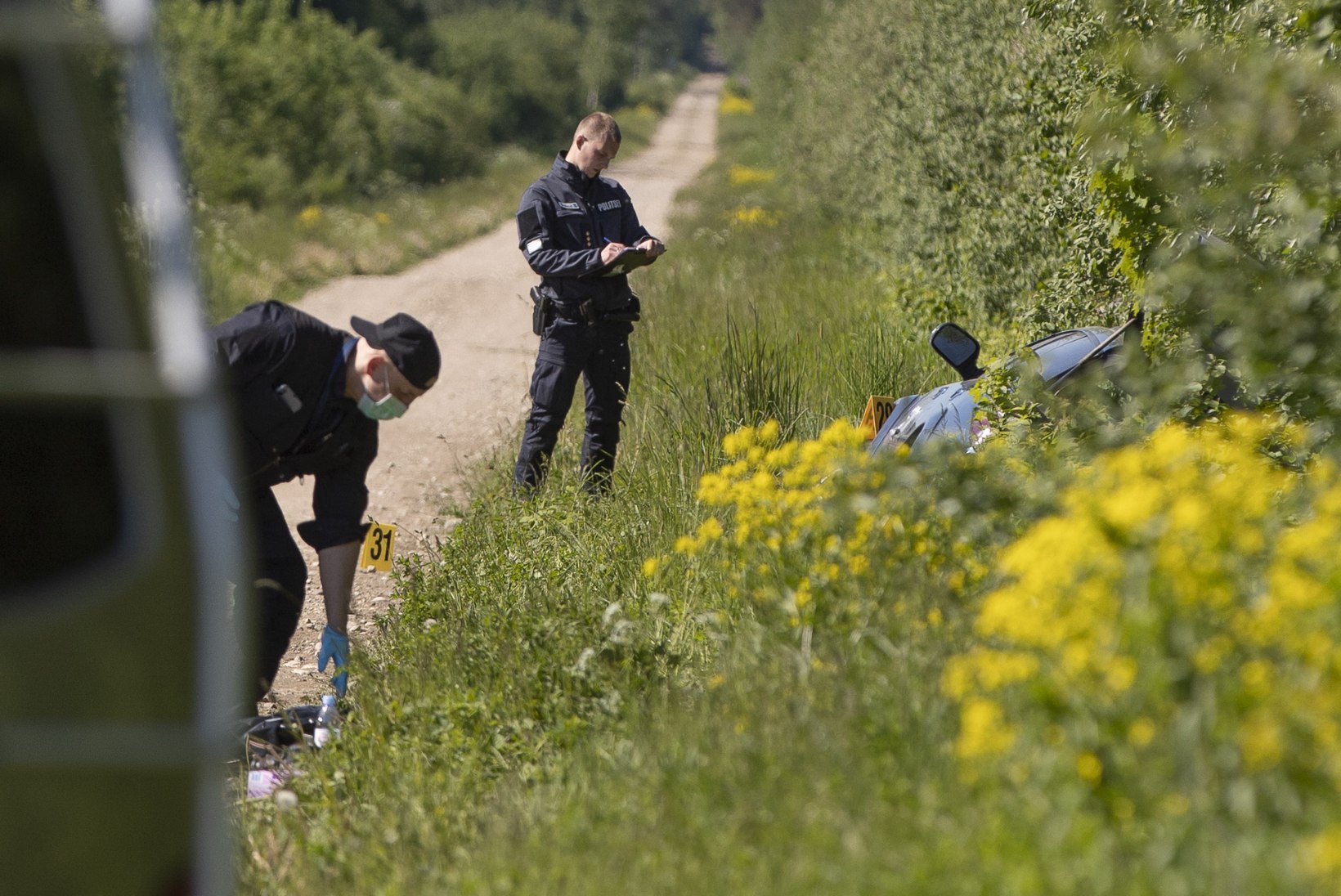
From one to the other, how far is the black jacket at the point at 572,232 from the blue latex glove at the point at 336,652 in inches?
Answer: 86.4

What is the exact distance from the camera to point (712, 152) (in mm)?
45344

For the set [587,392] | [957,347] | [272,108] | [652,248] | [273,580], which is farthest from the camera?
[272,108]

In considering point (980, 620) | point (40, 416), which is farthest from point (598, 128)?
point (40, 416)

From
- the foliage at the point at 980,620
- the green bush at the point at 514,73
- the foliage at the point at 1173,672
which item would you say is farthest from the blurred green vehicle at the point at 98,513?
the green bush at the point at 514,73

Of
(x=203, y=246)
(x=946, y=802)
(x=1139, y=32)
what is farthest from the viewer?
(x=203, y=246)

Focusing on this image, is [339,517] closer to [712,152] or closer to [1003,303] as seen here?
[1003,303]

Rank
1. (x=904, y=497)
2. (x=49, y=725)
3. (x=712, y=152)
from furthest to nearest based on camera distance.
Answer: (x=712, y=152) < (x=904, y=497) < (x=49, y=725)

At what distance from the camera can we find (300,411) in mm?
4207

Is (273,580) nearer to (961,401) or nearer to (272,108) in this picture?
(961,401)

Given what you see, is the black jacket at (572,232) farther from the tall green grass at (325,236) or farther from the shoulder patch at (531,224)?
the tall green grass at (325,236)

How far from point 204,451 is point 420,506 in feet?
20.7

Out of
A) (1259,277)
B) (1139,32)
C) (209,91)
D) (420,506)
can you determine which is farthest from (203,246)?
(1259,277)

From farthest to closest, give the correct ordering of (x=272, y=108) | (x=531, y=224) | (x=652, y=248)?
1. (x=272, y=108)
2. (x=531, y=224)
3. (x=652, y=248)

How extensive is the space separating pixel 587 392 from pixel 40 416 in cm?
480
